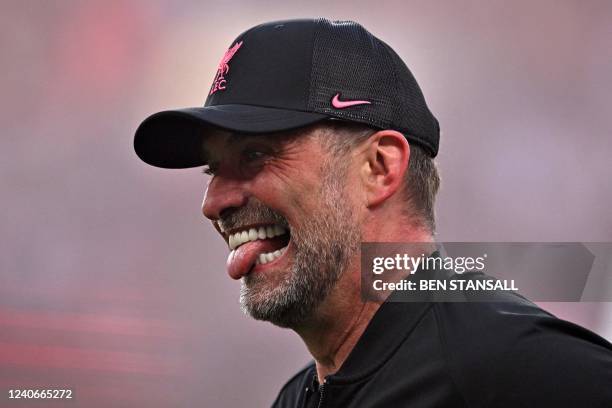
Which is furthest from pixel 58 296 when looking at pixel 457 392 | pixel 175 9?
pixel 457 392

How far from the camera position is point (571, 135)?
11.5ft

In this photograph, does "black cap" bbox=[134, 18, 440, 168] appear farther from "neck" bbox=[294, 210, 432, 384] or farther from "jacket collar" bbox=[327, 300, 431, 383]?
"jacket collar" bbox=[327, 300, 431, 383]

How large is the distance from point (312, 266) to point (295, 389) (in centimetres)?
38

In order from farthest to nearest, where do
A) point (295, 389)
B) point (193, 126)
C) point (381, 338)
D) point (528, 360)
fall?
point (295, 389), point (193, 126), point (381, 338), point (528, 360)

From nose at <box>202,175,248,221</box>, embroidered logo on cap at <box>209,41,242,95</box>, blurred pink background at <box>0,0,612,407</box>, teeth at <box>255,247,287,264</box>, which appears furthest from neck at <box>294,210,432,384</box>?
blurred pink background at <box>0,0,612,407</box>

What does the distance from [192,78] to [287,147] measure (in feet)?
8.76

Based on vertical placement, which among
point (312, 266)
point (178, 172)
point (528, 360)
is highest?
point (178, 172)

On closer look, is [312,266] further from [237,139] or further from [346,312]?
[237,139]

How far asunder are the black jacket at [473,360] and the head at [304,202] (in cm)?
12

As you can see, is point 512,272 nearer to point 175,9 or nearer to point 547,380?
point 547,380

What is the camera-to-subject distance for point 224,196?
1.21 metres

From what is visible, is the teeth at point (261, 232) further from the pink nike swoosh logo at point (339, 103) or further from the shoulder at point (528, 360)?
the shoulder at point (528, 360)

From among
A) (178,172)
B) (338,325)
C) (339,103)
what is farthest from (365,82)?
(178,172)

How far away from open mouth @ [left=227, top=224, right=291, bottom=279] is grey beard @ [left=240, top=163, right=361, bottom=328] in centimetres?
3
